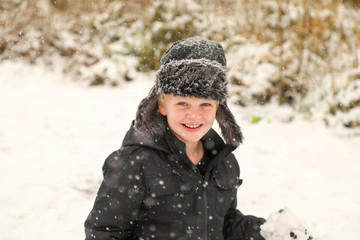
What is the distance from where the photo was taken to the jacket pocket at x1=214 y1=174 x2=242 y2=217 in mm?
1848

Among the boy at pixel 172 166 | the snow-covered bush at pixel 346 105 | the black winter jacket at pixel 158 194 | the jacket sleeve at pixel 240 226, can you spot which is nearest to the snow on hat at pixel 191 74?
the boy at pixel 172 166

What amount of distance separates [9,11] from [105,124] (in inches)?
121

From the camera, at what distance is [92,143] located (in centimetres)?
402

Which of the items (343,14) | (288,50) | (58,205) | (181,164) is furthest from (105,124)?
(343,14)

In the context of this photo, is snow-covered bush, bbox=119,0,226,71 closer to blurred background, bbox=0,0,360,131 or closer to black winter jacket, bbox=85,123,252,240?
blurred background, bbox=0,0,360,131

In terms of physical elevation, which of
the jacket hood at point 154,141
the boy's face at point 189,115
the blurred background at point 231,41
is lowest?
the jacket hood at point 154,141

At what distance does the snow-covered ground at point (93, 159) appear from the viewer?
9.39 feet

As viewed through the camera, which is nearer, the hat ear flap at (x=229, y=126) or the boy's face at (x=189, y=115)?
the boy's face at (x=189, y=115)

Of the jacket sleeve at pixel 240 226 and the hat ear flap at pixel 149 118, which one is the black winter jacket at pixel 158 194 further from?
the jacket sleeve at pixel 240 226

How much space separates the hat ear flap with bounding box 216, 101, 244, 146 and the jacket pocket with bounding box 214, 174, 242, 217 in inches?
7.7

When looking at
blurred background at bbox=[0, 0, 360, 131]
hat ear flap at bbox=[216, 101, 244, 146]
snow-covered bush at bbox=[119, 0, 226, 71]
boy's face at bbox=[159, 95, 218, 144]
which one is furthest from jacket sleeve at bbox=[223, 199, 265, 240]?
snow-covered bush at bbox=[119, 0, 226, 71]

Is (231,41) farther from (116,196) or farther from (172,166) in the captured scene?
(116,196)

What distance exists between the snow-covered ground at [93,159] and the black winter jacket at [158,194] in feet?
3.60

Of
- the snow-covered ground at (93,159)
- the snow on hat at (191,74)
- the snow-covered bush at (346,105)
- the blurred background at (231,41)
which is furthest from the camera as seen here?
the blurred background at (231,41)
